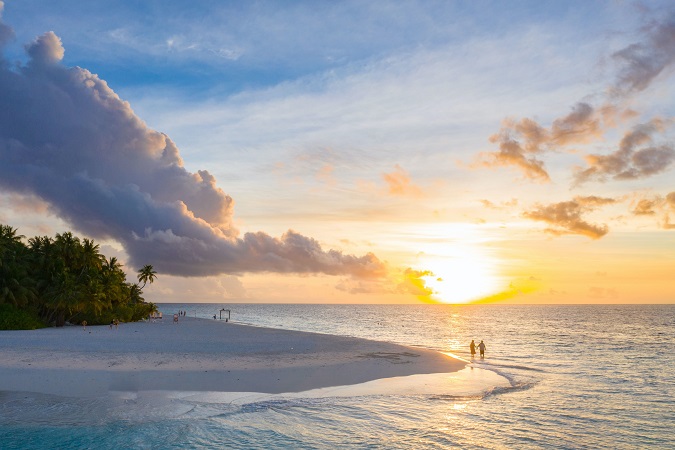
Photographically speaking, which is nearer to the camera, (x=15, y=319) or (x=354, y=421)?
(x=354, y=421)

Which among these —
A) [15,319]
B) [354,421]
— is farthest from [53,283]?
[354,421]

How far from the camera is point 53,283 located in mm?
76125

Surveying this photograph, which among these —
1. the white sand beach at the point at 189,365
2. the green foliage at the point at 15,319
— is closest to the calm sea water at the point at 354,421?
the white sand beach at the point at 189,365

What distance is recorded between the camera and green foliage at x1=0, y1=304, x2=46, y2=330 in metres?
65.7

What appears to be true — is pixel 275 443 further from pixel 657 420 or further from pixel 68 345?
pixel 68 345

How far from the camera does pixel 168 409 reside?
24.6 meters

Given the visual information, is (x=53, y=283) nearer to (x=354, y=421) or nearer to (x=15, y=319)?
(x=15, y=319)

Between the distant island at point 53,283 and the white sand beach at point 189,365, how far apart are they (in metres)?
19.6

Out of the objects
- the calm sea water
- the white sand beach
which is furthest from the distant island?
the calm sea water

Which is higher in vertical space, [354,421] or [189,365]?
[189,365]

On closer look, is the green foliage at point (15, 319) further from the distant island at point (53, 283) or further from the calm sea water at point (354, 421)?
the calm sea water at point (354, 421)

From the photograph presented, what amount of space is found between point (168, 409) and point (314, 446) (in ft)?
29.0

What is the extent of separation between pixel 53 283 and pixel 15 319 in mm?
9913

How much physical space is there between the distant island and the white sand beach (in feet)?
64.4
